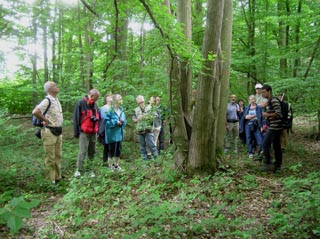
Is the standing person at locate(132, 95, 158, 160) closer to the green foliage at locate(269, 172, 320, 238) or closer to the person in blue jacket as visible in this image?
the person in blue jacket

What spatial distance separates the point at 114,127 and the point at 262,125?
3.78 m

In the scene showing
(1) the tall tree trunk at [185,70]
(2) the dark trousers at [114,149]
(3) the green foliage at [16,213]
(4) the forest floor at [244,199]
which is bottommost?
(4) the forest floor at [244,199]

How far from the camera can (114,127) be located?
262 inches

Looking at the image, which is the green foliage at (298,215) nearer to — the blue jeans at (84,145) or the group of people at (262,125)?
the group of people at (262,125)

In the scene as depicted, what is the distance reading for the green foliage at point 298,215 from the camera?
3.27 m

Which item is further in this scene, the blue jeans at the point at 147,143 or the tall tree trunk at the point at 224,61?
the blue jeans at the point at 147,143

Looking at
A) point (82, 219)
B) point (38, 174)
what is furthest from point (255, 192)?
point (38, 174)

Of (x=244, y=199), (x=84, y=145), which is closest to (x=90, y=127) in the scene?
(x=84, y=145)

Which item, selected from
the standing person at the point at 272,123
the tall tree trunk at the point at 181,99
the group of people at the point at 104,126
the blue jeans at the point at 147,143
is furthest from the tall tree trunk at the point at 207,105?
the blue jeans at the point at 147,143

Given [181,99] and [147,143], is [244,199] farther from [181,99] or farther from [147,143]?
[147,143]

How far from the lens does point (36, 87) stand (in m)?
11.1

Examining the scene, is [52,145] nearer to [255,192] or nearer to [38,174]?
[38,174]

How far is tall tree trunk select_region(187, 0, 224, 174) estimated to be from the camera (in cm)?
507

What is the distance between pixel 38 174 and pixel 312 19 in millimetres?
8492
